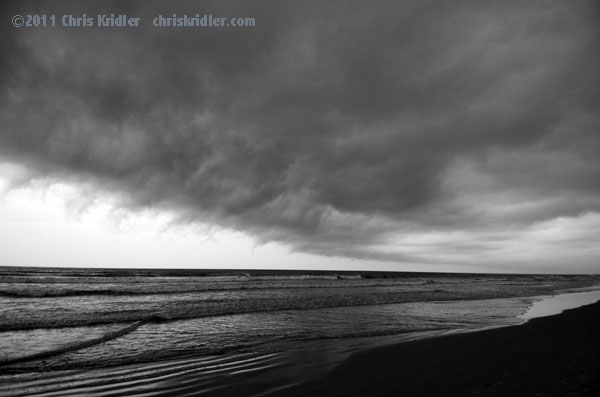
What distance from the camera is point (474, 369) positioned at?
25.2 feet

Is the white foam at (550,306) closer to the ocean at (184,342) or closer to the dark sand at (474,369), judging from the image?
the ocean at (184,342)

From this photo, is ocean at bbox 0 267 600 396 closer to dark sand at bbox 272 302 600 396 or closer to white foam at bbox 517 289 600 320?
dark sand at bbox 272 302 600 396

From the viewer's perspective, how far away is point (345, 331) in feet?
47.6

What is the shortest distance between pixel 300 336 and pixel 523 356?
25.4 ft

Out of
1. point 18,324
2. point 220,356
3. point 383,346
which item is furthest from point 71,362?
point 383,346

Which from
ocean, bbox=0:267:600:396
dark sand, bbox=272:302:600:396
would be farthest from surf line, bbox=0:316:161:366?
dark sand, bbox=272:302:600:396

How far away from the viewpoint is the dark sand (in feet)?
20.4

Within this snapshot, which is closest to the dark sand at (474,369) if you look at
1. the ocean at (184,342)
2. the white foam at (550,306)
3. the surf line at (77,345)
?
the ocean at (184,342)

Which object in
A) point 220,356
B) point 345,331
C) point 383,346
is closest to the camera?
point 220,356

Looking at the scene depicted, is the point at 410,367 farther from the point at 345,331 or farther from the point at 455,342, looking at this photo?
the point at 345,331

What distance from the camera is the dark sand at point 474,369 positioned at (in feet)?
20.4

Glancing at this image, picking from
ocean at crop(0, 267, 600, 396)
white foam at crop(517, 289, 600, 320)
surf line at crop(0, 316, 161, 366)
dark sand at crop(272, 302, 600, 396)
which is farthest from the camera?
white foam at crop(517, 289, 600, 320)

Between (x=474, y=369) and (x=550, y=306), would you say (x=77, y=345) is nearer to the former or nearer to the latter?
(x=474, y=369)

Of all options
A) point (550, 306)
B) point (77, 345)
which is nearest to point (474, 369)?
point (77, 345)
